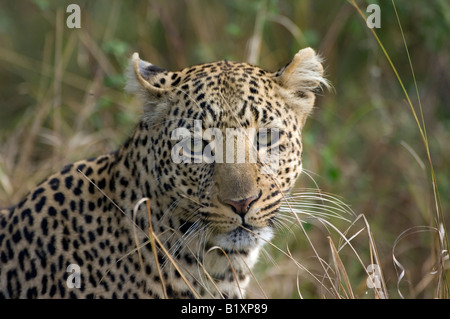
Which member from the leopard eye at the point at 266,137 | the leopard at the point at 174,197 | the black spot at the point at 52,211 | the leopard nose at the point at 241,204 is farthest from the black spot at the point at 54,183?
the leopard eye at the point at 266,137

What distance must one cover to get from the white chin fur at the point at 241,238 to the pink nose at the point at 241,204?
0.18 meters

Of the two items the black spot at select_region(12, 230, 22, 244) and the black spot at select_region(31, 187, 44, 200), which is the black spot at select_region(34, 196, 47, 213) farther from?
the black spot at select_region(12, 230, 22, 244)

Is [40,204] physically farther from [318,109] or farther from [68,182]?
[318,109]

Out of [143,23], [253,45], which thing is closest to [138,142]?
[253,45]

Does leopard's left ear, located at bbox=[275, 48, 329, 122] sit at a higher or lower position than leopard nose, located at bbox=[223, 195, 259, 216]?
higher

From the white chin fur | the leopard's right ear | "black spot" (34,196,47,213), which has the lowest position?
the white chin fur

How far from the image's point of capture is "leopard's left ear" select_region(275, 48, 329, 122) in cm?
559

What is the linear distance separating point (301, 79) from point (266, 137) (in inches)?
25.2

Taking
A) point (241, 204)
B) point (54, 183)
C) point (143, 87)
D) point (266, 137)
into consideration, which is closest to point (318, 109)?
point (266, 137)

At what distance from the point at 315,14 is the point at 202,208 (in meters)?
7.59

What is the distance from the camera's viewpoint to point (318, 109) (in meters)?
10.7

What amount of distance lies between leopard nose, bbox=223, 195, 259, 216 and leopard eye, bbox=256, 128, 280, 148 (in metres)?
0.48

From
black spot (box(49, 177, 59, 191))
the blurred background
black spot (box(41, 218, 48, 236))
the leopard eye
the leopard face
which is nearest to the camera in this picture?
the leopard face

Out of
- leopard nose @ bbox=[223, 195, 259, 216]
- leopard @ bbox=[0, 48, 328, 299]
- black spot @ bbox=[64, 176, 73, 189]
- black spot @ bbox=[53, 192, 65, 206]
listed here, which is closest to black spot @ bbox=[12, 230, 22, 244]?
leopard @ bbox=[0, 48, 328, 299]
